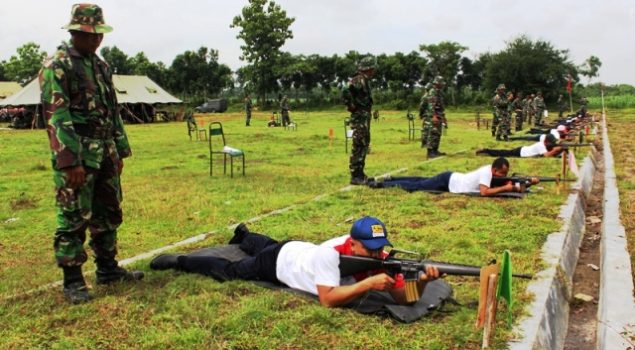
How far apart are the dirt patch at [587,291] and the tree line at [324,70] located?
4246cm

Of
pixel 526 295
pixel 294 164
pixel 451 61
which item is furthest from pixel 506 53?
pixel 526 295

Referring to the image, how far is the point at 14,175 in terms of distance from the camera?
12.6 meters

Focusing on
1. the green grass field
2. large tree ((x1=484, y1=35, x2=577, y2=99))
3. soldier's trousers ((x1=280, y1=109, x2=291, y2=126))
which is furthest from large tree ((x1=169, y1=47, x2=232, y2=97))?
the green grass field

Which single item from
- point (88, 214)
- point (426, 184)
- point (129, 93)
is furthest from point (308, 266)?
point (129, 93)

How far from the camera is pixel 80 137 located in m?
Answer: 4.01

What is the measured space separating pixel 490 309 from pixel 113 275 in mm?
3051

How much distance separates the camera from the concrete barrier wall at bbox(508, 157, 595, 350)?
3.54m

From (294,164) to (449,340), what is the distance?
10.1 metres

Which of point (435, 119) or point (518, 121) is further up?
point (435, 119)

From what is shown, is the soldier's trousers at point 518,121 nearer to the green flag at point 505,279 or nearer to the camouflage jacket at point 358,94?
the camouflage jacket at point 358,94

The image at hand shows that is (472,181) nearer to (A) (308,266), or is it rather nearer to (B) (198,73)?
(A) (308,266)

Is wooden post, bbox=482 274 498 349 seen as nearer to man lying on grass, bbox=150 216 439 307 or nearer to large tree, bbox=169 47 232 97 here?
man lying on grass, bbox=150 216 439 307

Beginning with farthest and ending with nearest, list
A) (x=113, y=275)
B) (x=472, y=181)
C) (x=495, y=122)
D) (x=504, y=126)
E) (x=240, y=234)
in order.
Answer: (x=495, y=122), (x=504, y=126), (x=472, y=181), (x=240, y=234), (x=113, y=275)

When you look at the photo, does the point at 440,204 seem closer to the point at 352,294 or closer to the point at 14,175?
the point at 352,294
